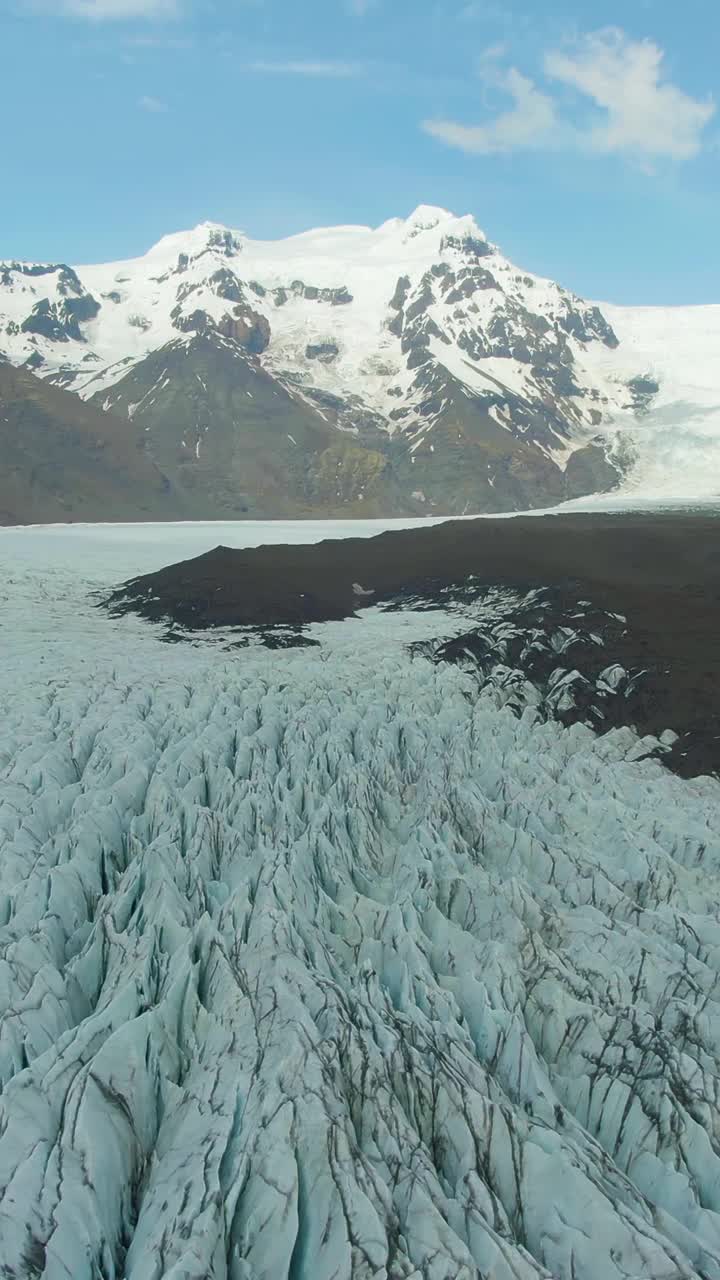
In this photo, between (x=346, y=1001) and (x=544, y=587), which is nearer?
(x=346, y=1001)

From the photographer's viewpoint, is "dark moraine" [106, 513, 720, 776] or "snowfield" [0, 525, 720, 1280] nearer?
"snowfield" [0, 525, 720, 1280]

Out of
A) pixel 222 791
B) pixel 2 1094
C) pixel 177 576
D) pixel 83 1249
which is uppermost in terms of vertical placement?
pixel 177 576

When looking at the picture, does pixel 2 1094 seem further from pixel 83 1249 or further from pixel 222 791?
pixel 222 791

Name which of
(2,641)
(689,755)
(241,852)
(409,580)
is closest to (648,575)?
(409,580)

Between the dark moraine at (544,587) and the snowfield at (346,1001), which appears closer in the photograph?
the snowfield at (346,1001)

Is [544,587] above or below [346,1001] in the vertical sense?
above
